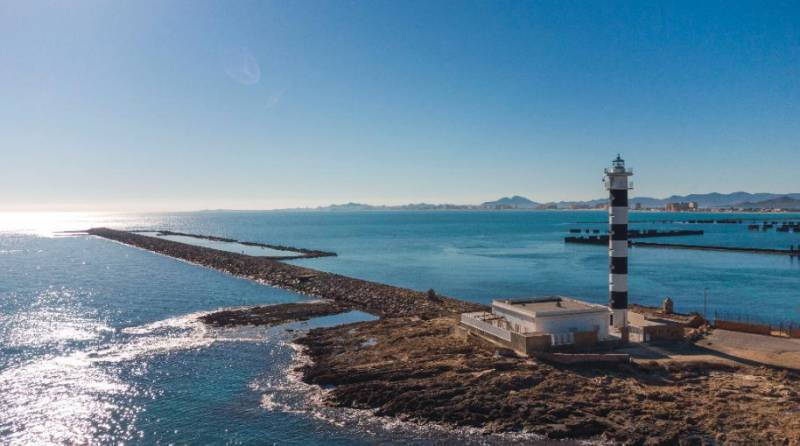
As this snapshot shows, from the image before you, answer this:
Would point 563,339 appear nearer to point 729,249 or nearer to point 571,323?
point 571,323

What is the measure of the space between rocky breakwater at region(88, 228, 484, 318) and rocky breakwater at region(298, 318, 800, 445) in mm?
12230

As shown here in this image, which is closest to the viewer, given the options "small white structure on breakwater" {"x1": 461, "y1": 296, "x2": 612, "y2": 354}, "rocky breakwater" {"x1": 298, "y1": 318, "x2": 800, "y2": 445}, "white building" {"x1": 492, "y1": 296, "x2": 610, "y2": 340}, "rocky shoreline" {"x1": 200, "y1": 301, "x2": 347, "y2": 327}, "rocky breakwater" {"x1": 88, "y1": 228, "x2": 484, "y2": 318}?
"rocky breakwater" {"x1": 298, "y1": 318, "x2": 800, "y2": 445}

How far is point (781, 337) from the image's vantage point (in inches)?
949

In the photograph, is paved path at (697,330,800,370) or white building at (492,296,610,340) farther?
white building at (492,296,610,340)

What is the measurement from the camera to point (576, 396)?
18500 millimetres

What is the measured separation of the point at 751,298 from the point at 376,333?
34317 millimetres

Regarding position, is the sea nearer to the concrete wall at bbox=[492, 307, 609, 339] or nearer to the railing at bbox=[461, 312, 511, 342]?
the concrete wall at bbox=[492, 307, 609, 339]

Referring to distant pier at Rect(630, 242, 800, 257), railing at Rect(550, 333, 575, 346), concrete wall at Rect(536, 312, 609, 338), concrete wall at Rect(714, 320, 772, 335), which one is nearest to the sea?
railing at Rect(550, 333, 575, 346)

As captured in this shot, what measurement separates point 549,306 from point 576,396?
6882 mm

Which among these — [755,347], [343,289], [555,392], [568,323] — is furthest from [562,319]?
[343,289]

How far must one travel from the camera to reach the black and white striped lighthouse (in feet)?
82.9

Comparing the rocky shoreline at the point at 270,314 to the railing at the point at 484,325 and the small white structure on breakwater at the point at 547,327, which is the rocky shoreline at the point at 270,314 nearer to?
the railing at the point at 484,325

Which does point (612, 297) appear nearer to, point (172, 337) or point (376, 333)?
point (376, 333)

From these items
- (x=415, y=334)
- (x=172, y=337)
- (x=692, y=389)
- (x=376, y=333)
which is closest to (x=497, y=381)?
(x=692, y=389)
